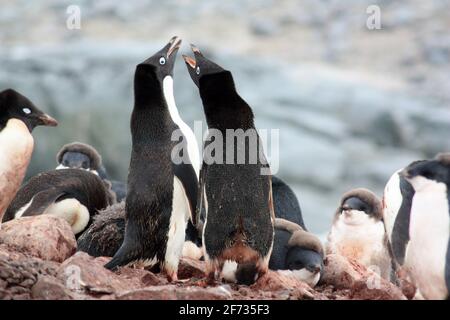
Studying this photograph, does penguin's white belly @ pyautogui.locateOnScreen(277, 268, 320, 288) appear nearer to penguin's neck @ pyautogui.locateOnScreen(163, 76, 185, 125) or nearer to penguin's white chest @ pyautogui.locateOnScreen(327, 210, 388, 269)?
penguin's neck @ pyautogui.locateOnScreen(163, 76, 185, 125)

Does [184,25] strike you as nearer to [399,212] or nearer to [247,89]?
[247,89]

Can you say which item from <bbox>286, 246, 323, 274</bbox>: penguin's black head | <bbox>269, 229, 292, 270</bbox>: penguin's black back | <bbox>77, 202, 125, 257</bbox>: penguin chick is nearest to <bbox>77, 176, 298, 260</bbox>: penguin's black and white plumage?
<bbox>77, 202, 125, 257</bbox>: penguin chick

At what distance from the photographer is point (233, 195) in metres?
5.22

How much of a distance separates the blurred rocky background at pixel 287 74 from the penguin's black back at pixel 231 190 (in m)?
15.9

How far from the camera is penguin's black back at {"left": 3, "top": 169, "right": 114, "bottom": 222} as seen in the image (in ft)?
21.0

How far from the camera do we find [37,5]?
38438mm

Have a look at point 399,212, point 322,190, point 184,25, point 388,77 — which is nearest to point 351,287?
point 399,212

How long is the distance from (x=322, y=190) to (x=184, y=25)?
41.4 ft

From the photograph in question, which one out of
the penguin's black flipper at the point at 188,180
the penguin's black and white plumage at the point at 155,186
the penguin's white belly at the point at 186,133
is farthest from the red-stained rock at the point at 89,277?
the penguin's white belly at the point at 186,133

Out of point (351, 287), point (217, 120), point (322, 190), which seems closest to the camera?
point (217, 120)

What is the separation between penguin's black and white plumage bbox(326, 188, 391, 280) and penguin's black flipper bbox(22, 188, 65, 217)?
1941 mm

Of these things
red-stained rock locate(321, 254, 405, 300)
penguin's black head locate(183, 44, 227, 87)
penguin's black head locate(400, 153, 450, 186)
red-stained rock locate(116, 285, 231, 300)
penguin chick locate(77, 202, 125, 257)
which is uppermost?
penguin's black head locate(183, 44, 227, 87)

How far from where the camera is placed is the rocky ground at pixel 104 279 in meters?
4.58

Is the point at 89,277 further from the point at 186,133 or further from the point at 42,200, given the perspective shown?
the point at 42,200
